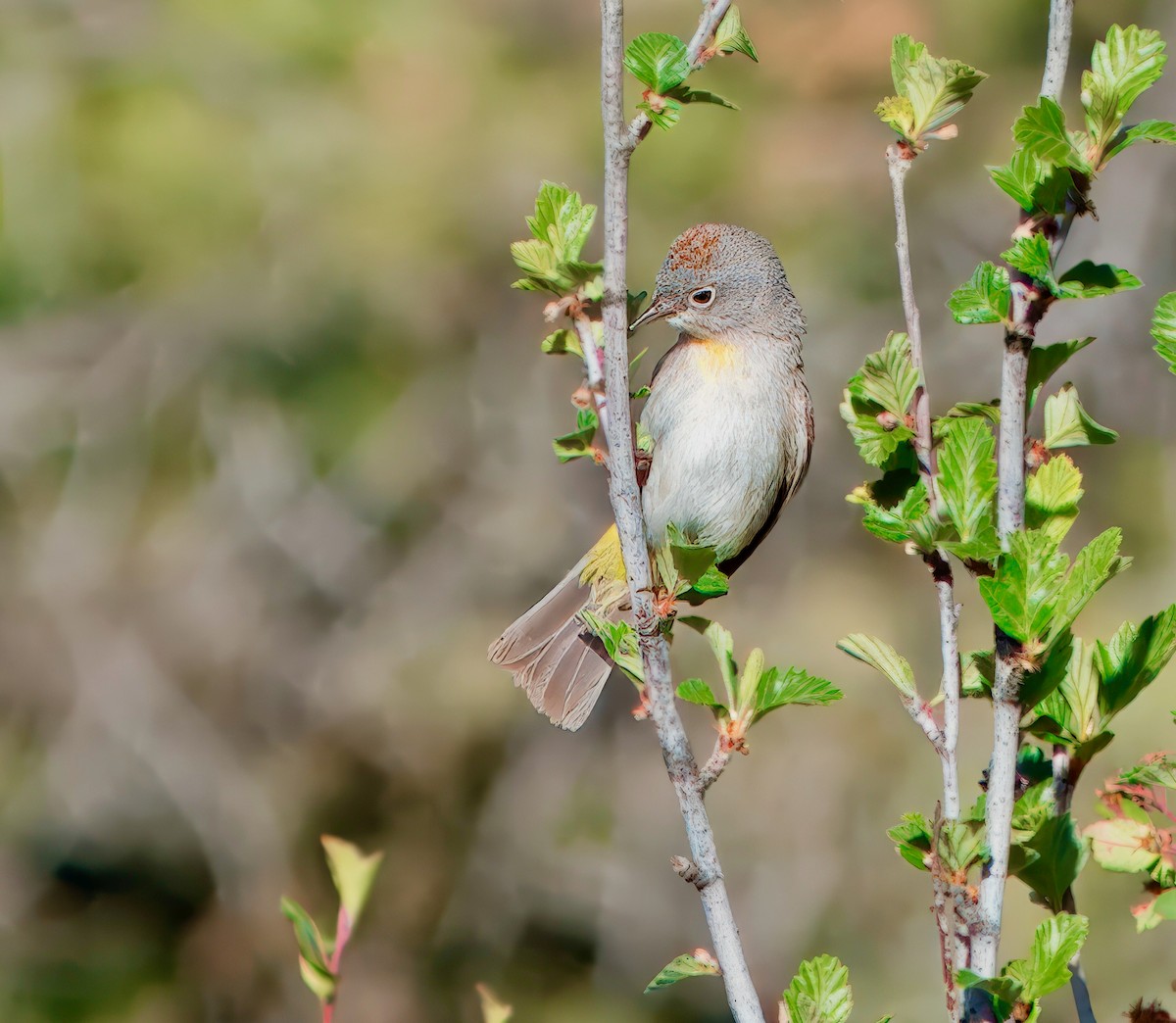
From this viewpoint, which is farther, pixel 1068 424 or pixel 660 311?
pixel 660 311

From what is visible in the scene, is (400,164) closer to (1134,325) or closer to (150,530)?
→ (150,530)

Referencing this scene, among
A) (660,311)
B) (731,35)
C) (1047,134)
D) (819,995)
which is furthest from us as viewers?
(660,311)

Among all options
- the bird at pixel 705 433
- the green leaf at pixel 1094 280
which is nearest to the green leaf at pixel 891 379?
the green leaf at pixel 1094 280

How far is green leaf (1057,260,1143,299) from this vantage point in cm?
138

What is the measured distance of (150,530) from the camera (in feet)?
17.0

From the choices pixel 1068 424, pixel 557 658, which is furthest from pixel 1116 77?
pixel 557 658

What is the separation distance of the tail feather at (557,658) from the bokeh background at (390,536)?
1666 mm

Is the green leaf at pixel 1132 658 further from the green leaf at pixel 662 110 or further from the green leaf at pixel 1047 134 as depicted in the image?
the green leaf at pixel 662 110

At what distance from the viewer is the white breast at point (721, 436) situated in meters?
3.37

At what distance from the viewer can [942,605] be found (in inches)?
59.9

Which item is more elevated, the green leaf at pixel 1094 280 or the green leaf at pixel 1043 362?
the green leaf at pixel 1094 280

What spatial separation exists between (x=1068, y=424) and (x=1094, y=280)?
31 cm

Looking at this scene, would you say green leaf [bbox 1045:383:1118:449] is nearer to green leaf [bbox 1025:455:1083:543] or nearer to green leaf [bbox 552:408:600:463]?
green leaf [bbox 1025:455:1083:543]

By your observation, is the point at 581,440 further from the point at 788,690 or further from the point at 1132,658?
the point at 1132,658
